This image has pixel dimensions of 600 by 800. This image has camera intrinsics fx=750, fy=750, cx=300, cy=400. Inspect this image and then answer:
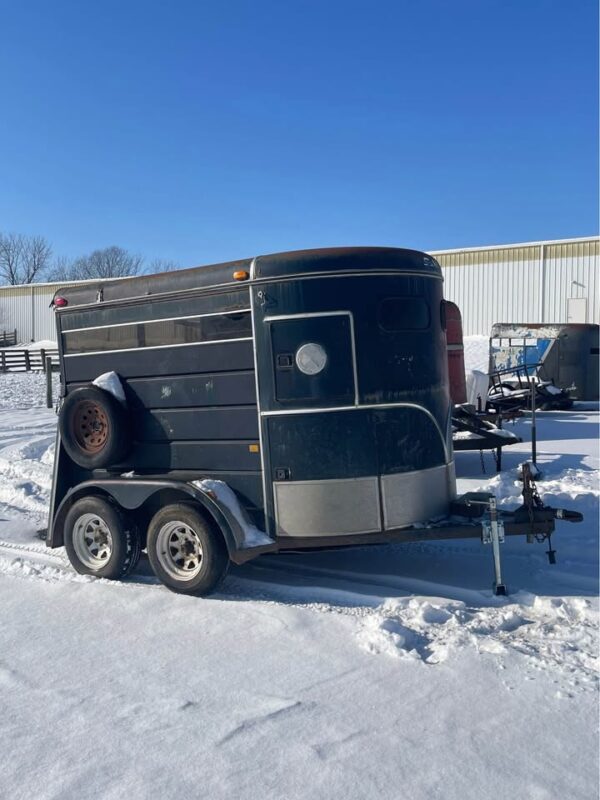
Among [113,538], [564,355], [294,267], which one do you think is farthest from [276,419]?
[564,355]

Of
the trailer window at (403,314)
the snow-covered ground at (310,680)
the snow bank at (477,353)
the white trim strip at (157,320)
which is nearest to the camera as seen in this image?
the snow-covered ground at (310,680)

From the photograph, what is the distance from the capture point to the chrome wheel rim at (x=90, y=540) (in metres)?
6.20

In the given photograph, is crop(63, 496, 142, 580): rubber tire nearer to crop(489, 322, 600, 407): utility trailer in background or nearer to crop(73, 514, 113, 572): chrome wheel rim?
crop(73, 514, 113, 572): chrome wheel rim

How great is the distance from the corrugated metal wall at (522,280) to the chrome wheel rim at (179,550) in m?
34.1

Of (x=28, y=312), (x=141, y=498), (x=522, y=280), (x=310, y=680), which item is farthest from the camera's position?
(x=28, y=312)

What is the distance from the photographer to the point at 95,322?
641cm

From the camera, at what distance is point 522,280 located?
1486 inches

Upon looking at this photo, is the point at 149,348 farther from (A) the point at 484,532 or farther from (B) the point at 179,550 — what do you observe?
(A) the point at 484,532

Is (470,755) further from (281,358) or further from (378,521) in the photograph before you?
(281,358)

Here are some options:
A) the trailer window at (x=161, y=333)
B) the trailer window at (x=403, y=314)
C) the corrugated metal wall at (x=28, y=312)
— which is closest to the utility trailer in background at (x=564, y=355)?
the trailer window at (x=403, y=314)

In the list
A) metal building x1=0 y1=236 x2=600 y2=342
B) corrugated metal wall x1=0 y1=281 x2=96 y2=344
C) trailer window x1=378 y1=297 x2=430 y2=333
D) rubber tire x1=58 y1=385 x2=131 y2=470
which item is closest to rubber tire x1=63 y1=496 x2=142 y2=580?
rubber tire x1=58 y1=385 x2=131 y2=470

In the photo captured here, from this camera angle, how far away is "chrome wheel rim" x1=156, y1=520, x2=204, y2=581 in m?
5.66

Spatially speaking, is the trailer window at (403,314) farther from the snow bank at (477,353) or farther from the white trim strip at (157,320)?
the snow bank at (477,353)

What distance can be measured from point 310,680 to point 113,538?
245 centimetres
